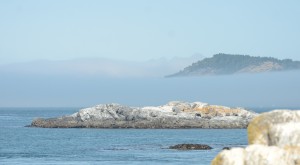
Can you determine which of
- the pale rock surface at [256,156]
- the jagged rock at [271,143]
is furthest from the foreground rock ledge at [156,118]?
the pale rock surface at [256,156]

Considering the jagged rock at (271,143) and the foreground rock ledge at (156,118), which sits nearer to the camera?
the jagged rock at (271,143)

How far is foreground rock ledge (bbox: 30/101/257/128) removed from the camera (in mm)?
158375

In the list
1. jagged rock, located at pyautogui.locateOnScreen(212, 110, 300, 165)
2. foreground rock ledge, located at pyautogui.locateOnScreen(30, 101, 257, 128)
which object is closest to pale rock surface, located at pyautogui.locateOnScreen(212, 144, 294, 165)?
jagged rock, located at pyautogui.locateOnScreen(212, 110, 300, 165)

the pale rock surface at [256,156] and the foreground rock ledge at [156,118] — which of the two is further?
the foreground rock ledge at [156,118]

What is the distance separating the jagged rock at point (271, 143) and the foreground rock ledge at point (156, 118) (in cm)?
13050

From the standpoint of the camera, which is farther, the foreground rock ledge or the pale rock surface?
the foreground rock ledge

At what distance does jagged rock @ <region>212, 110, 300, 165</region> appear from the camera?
77.5ft

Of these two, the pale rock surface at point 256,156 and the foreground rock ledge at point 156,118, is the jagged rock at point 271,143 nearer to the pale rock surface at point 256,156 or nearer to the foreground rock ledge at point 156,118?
the pale rock surface at point 256,156

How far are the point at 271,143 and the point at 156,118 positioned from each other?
143m

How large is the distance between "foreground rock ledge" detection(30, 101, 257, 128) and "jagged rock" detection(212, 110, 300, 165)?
130 meters

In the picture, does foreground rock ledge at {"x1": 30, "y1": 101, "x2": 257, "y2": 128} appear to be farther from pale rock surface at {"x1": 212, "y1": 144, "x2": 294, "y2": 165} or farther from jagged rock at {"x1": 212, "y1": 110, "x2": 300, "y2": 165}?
pale rock surface at {"x1": 212, "y1": 144, "x2": 294, "y2": 165}

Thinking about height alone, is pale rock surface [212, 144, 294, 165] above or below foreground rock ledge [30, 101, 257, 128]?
below

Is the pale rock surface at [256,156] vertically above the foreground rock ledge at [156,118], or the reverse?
the foreground rock ledge at [156,118]

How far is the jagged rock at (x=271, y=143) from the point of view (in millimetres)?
23609
